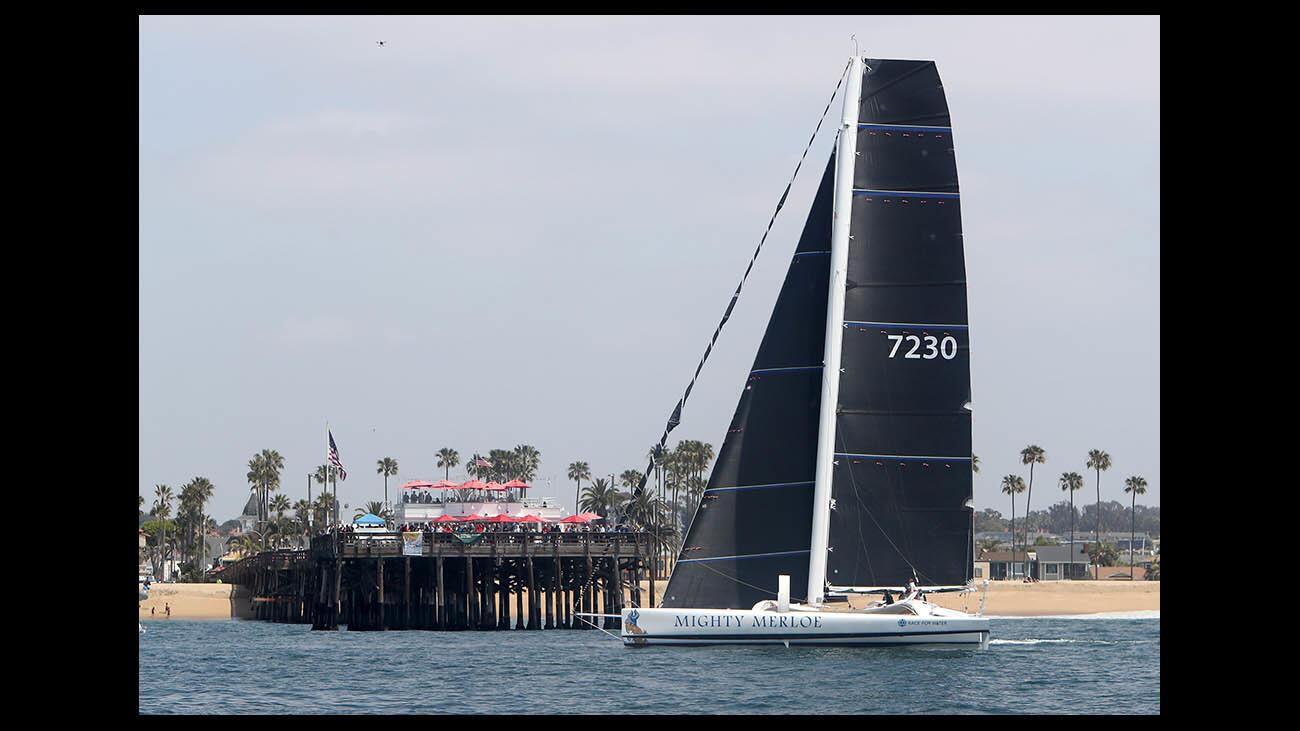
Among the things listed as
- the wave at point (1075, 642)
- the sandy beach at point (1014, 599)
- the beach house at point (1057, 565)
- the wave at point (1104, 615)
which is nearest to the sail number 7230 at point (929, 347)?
the wave at point (1075, 642)

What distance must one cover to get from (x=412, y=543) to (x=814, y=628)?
31079 millimetres

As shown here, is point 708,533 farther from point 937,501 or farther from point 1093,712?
point 1093,712

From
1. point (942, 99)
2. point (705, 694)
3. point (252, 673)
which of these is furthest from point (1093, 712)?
point (252, 673)

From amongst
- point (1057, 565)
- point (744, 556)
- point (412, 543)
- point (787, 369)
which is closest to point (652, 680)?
point (744, 556)

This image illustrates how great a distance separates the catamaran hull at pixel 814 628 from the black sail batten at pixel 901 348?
6.32ft

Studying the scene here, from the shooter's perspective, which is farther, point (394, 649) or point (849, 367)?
point (394, 649)

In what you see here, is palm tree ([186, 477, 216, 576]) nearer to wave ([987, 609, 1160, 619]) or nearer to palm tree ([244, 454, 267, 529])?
palm tree ([244, 454, 267, 529])

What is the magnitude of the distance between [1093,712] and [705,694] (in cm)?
715

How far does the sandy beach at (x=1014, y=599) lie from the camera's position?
108m

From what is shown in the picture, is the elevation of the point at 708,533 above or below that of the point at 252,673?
above

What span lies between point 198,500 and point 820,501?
402 ft

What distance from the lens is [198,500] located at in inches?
6176
